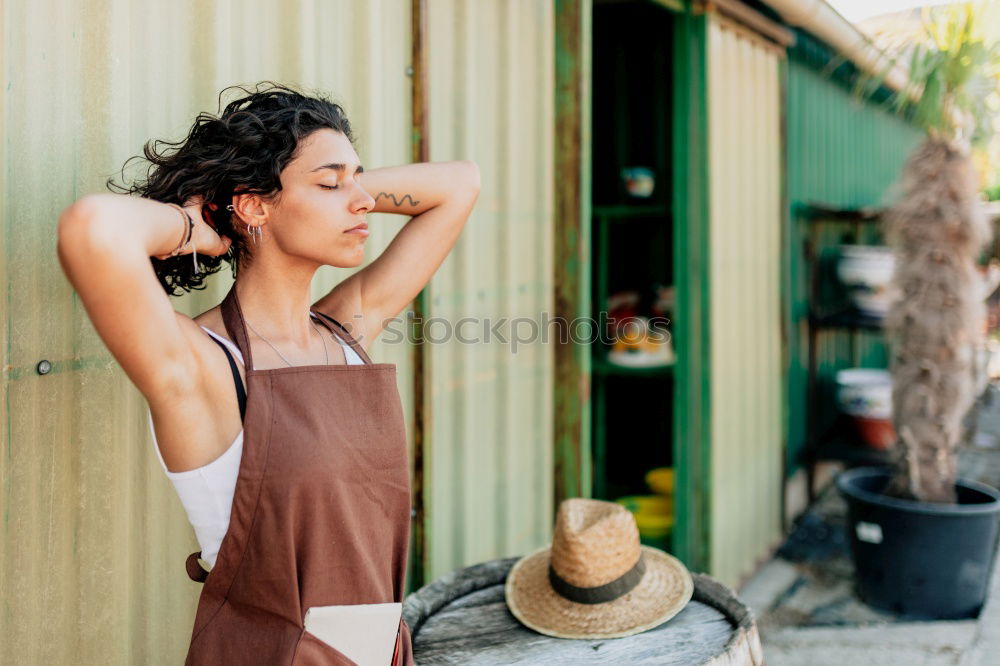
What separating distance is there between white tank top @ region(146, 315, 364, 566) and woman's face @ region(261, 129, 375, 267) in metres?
0.22

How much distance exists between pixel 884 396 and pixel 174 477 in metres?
4.94

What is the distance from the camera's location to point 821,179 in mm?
5945

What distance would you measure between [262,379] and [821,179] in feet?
17.5

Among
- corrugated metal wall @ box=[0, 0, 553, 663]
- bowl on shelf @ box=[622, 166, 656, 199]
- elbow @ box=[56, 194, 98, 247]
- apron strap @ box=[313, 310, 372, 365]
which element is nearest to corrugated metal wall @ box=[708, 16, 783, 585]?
bowl on shelf @ box=[622, 166, 656, 199]

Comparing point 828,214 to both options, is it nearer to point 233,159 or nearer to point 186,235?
point 233,159

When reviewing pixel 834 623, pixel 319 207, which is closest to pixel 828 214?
pixel 834 623

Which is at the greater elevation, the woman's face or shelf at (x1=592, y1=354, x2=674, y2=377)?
the woman's face

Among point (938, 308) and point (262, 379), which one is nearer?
point (262, 379)

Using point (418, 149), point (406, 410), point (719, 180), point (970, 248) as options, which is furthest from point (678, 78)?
point (406, 410)

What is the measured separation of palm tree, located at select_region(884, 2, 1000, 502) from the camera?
4090 millimetres

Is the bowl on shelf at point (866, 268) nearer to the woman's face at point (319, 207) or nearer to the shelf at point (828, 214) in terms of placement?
the shelf at point (828, 214)

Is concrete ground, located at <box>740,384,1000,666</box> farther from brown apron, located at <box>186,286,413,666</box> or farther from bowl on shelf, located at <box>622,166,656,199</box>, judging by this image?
brown apron, located at <box>186,286,413,666</box>

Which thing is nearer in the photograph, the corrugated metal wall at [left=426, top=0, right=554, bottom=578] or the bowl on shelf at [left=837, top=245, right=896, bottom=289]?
the corrugated metal wall at [left=426, top=0, right=554, bottom=578]

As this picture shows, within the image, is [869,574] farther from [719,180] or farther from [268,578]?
[268,578]
